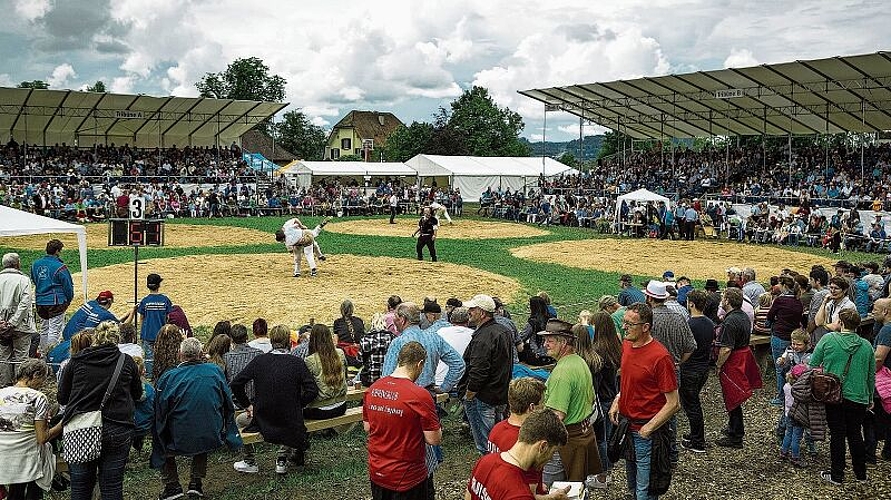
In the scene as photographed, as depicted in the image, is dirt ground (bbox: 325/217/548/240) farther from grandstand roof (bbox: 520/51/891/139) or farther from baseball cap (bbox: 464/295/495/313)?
baseball cap (bbox: 464/295/495/313)

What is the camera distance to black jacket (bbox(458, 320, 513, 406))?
240 inches

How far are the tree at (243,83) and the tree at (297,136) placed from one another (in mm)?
8820

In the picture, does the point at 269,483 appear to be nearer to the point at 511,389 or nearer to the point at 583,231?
the point at 511,389

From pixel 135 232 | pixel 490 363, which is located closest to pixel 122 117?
pixel 135 232

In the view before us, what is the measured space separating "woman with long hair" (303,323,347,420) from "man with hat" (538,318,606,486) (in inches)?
89.6

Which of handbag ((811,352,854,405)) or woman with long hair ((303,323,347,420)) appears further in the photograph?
woman with long hair ((303,323,347,420))

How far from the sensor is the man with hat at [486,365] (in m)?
6.11

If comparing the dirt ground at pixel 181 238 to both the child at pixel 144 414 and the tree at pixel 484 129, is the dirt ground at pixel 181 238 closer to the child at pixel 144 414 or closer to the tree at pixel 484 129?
the child at pixel 144 414

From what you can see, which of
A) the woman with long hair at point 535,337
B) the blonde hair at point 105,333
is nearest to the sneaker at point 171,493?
the blonde hair at point 105,333

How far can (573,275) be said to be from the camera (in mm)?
18953

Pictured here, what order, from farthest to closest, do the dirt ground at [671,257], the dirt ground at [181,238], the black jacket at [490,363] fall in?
the dirt ground at [181,238]
the dirt ground at [671,257]
the black jacket at [490,363]

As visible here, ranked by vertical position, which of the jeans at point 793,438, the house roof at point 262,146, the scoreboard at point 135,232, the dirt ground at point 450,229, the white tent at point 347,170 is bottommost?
the jeans at point 793,438

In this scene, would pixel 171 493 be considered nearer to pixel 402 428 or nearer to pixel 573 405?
pixel 402 428

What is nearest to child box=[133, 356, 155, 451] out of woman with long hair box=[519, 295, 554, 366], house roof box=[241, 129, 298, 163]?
woman with long hair box=[519, 295, 554, 366]
